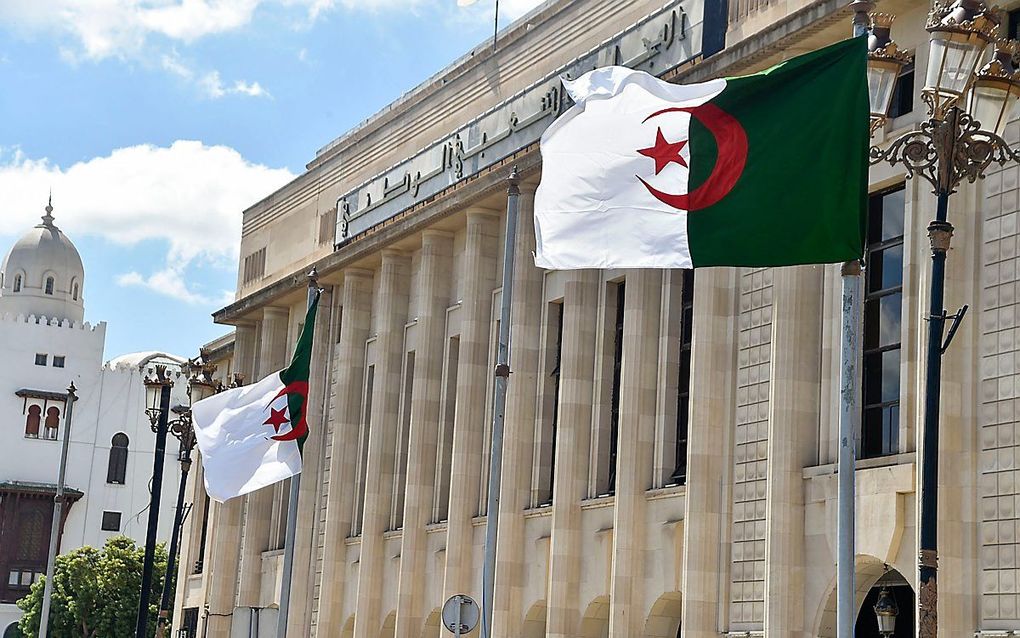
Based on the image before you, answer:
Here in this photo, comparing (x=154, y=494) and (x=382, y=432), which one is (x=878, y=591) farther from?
(x=382, y=432)

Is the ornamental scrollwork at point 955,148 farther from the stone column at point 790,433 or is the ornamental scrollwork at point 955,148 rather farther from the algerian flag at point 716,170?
the stone column at point 790,433

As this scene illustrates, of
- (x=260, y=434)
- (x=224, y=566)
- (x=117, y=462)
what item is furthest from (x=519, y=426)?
(x=117, y=462)

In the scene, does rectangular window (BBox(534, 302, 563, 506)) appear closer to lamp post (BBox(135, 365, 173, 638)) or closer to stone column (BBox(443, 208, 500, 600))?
stone column (BBox(443, 208, 500, 600))

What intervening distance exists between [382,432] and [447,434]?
279 cm

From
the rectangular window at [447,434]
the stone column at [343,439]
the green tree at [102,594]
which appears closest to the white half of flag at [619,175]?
the rectangular window at [447,434]

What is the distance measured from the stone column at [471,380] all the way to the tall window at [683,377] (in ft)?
23.5

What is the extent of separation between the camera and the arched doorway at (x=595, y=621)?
1121 inches

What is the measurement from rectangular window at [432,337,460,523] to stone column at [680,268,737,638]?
1031cm

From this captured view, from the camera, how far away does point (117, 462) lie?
9856cm

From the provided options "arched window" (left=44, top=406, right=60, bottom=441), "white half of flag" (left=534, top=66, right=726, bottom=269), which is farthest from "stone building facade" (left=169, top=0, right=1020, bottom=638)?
"arched window" (left=44, top=406, right=60, bottom=441)

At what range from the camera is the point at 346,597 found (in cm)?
3812

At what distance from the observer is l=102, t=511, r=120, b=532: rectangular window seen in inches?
3826

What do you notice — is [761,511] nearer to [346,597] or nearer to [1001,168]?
[1001,168]

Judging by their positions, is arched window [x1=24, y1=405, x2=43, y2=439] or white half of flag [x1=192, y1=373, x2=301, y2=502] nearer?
white half of flag [x1=192, y1=373, x2=301, y2=502]
